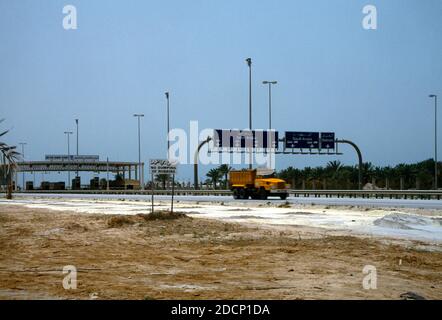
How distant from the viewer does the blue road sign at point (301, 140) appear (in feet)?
227

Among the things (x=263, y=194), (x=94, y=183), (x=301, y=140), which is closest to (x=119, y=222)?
(x=263, y=194)

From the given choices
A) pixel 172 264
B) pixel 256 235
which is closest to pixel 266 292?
pixel 172 264

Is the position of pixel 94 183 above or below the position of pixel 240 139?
below

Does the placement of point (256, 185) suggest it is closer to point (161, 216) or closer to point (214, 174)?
point (161, 216)

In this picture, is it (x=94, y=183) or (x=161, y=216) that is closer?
(x=161, y=216)

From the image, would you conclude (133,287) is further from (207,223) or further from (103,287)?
(207,223)

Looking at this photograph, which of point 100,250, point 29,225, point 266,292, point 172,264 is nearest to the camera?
point 266,292

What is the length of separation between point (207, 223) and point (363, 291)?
13.2 meters

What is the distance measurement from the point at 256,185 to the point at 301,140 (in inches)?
890

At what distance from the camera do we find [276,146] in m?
68.5

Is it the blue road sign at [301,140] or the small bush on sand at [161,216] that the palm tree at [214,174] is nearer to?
the blue road sign at [301,140]

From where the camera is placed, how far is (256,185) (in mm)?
48625

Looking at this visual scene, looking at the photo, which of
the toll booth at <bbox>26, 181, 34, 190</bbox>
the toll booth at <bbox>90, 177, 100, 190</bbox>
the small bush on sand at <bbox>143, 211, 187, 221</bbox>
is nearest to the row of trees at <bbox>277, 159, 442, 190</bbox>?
the toll booth at <bbox>90, 177, 100, 190</bbox>
